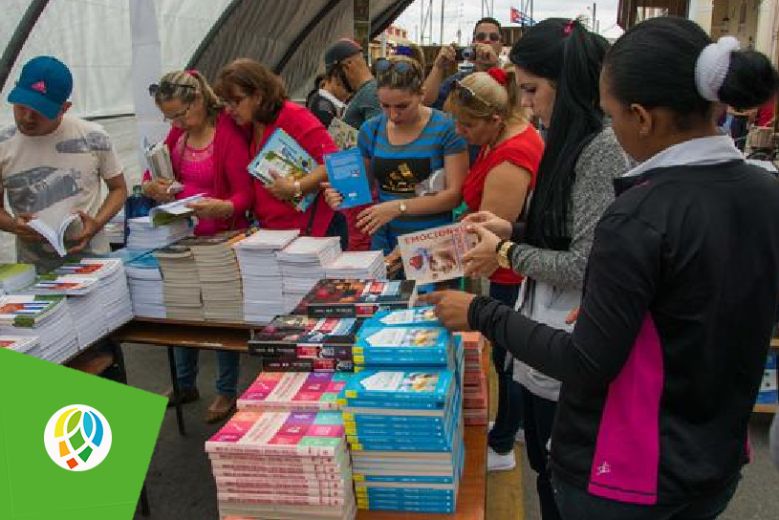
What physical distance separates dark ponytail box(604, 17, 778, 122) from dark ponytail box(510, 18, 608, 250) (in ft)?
1.52

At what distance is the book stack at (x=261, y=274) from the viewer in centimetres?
247

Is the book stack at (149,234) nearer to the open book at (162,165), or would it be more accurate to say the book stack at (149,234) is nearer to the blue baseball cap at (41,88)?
the open book at (162,165)

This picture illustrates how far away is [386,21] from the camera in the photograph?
80.9 ft

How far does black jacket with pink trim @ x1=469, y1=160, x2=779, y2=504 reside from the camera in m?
0.97

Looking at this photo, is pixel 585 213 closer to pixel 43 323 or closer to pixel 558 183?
pixel 558 183

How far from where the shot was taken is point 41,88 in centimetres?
248

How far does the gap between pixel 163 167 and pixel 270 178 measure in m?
0.56

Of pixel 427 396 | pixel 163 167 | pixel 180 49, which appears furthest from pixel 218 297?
pixel 180 49

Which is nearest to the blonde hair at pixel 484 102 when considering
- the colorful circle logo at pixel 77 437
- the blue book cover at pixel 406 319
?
the blue book cover at pixel 406 319

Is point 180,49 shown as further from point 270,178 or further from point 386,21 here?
point 386,21

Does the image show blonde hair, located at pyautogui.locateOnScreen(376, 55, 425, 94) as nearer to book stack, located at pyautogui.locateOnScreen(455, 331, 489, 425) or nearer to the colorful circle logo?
book stack, located at pyautogui.locateOnScreen(455, 331, 489, 425)

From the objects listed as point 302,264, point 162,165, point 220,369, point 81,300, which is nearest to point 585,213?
point 302,264

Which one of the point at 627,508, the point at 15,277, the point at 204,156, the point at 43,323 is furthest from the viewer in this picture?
the point at 204,156

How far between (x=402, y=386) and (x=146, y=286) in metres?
1.69
